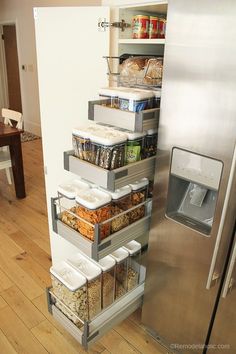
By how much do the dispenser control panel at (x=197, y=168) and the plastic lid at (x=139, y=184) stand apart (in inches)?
7.6

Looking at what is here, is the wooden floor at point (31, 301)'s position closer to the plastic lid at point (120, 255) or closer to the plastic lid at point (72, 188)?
the plastic lid at point (120, 255)

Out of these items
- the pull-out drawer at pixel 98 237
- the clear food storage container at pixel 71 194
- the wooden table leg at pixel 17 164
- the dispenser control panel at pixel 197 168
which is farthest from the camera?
the wooden table leg at pixel 17 164

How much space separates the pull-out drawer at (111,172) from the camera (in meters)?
1.12

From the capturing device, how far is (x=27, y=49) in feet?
17.0

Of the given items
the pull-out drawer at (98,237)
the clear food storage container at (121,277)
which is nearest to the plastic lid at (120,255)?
the clear food storage container at (121,277)

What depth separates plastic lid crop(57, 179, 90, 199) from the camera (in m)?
1.29

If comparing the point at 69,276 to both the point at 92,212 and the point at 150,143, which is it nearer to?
the point at 92,212

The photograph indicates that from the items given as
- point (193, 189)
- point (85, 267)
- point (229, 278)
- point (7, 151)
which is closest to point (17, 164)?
point (7, 151)

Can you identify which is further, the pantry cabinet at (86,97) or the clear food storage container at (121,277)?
the clear food storage container at (121,277)

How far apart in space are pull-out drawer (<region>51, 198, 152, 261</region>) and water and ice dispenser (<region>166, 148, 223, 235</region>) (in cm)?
16

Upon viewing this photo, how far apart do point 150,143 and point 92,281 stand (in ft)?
2.43

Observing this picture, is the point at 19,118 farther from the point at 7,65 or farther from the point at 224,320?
the point at 7,65

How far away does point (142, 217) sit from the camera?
1402mm

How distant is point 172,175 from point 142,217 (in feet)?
0.96
